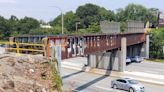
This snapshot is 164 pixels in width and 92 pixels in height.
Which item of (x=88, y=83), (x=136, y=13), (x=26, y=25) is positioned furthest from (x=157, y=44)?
(x=136, y=13)

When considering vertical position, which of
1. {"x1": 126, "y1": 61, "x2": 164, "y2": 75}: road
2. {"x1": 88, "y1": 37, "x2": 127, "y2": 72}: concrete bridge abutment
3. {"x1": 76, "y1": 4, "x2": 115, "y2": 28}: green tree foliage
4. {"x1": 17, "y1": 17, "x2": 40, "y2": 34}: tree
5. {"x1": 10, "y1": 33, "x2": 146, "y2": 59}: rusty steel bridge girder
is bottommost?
{"x1": 126, "y1": 61, "x2": 164, "y2": 75}: road

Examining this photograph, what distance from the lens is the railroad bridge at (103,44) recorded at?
2914cm

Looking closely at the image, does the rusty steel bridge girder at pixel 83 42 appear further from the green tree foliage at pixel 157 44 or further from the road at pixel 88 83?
the green tree foliage at pixel 157 44

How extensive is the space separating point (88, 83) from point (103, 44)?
557cm

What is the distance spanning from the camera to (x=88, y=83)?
46688 millimetres

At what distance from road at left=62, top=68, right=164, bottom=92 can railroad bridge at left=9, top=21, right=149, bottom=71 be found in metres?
3.67

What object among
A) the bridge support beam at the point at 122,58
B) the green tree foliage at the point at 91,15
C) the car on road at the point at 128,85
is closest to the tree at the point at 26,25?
the green tree foliage at the point at 91,15

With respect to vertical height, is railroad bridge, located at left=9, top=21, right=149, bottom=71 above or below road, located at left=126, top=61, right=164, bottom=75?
above

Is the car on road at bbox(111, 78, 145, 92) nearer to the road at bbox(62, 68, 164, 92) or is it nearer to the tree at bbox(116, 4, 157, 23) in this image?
the road at bbox(62, 68, 164, 92)

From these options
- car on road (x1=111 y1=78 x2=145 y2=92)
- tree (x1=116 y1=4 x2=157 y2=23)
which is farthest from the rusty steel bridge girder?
tree (x1=116 y1=4 x2=157 y2=23)

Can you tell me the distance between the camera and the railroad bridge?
29141 millimetres

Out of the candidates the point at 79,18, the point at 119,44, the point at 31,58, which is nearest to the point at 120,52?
the point at 119,44

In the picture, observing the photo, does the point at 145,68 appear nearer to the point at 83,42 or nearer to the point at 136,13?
the point at 83,42

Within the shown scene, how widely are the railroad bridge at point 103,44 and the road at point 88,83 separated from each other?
3673 millimetres
